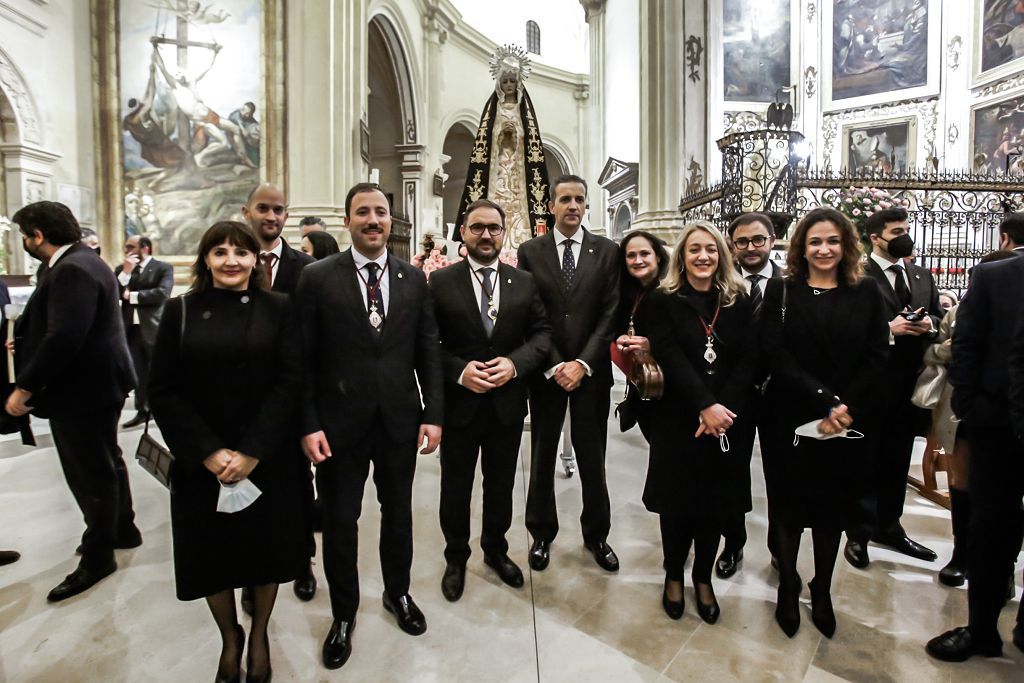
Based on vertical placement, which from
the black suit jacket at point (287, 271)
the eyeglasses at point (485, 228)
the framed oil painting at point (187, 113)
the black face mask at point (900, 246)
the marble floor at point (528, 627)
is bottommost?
the marble floor at point (528, 627)

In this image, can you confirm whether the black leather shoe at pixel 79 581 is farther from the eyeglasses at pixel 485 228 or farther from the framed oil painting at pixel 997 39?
the framed oil painting at pixel 997 39

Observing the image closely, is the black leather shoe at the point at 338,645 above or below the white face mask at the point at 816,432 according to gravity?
below

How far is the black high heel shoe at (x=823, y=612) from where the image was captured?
2376mm

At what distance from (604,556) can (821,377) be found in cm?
143

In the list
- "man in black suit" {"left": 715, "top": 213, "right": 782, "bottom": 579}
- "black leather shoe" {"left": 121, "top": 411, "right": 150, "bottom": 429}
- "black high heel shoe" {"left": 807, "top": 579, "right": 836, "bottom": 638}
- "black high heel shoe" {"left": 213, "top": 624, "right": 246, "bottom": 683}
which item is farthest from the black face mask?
"black leather shoe" {"left": 121, "top": 411, "right": 150, "bottom": 429}

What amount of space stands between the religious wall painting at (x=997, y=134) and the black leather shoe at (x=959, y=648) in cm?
1351

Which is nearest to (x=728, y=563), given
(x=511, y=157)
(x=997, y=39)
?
(x=511, y=157)

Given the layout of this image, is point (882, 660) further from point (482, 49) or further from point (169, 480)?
point (482, 49)

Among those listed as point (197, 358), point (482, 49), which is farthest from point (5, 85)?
point (482, 49)

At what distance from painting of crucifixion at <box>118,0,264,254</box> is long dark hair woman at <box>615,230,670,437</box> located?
918cm

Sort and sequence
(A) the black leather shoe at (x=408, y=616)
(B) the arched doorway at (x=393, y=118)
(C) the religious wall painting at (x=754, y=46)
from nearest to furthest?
(A) the black leather shoe at (x=408, y=616)
(C) the religious wall painting at (x=754, y=46)
(B) the arched doorway at (x=393, y=118)

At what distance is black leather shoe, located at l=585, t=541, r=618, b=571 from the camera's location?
116 inches

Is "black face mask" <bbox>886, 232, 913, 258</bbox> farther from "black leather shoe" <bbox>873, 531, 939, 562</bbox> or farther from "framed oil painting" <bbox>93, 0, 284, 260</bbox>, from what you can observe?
"framed oil painting" <bbox>93, 0, 284, 260</bbox>

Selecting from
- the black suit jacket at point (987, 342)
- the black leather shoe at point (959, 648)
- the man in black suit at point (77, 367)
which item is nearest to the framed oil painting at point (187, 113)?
the man in black suit at point (77, 367)
